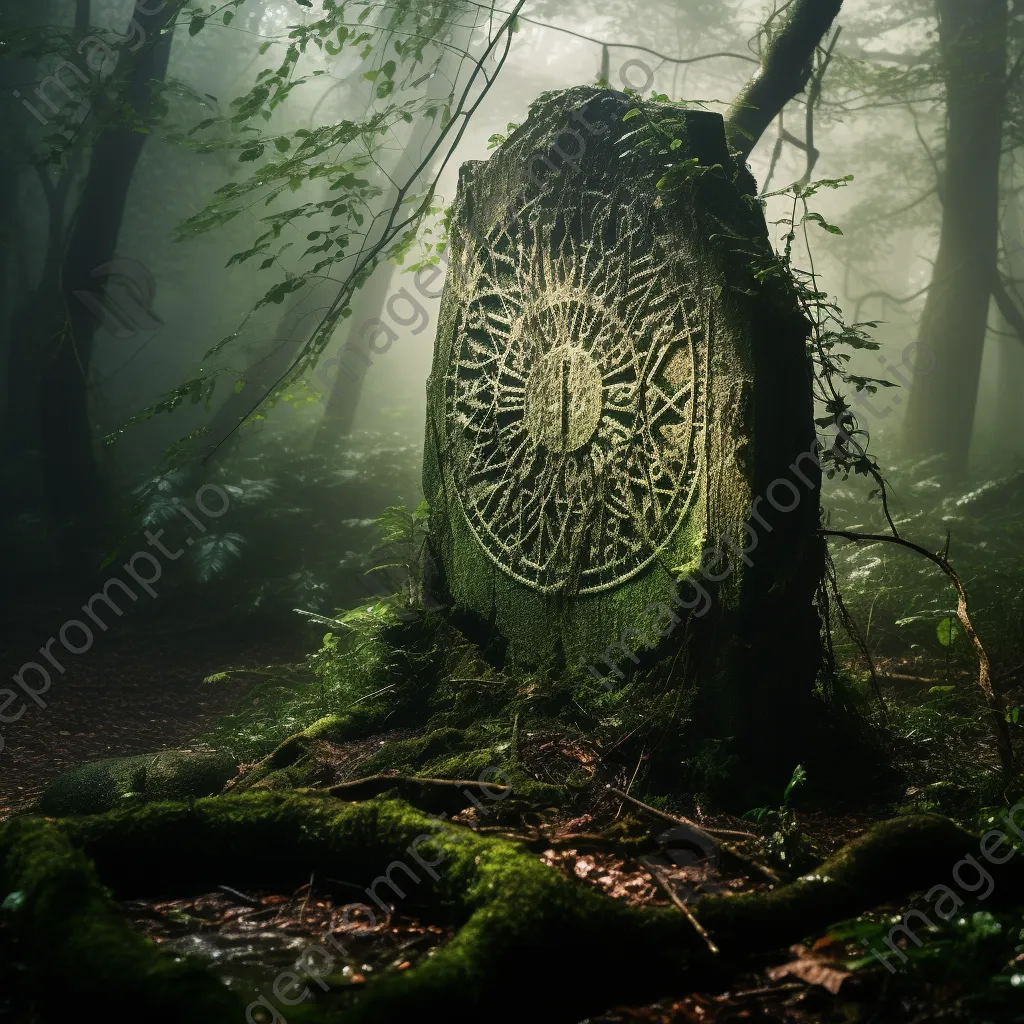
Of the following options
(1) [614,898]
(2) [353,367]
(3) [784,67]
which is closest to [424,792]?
(1) [614,898]

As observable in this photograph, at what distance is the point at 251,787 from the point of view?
4105 mm

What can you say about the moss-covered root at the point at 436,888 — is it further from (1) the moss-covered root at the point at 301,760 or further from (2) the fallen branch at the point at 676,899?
(1) the moss-covered root at the point at 301,760

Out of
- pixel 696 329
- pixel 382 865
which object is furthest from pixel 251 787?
pixel 696 329

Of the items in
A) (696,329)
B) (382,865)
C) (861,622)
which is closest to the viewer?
(382,865)

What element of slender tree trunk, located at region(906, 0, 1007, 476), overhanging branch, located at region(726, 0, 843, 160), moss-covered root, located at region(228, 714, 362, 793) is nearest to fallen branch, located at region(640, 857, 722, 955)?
moss-covered root, located at region(228, 714, 362, 793)

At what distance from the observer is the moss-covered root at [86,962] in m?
1.71

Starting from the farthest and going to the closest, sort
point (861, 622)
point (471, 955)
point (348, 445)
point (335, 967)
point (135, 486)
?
point (348, 445)
point (135, 486)
point (861, 622)
point (335, 967)
point (471, 955)

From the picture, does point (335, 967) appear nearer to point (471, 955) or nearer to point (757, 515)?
point (471, 955)

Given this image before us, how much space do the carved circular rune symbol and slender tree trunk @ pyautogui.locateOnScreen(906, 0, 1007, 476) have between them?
8.10 metres

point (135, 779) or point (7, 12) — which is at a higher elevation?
point (7, 12)

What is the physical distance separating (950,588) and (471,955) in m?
6.01

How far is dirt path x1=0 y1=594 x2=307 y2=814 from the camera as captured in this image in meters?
5.90

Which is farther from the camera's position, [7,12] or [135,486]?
[7,12]

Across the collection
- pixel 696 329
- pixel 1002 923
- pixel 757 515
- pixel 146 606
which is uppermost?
pixel 696 329
